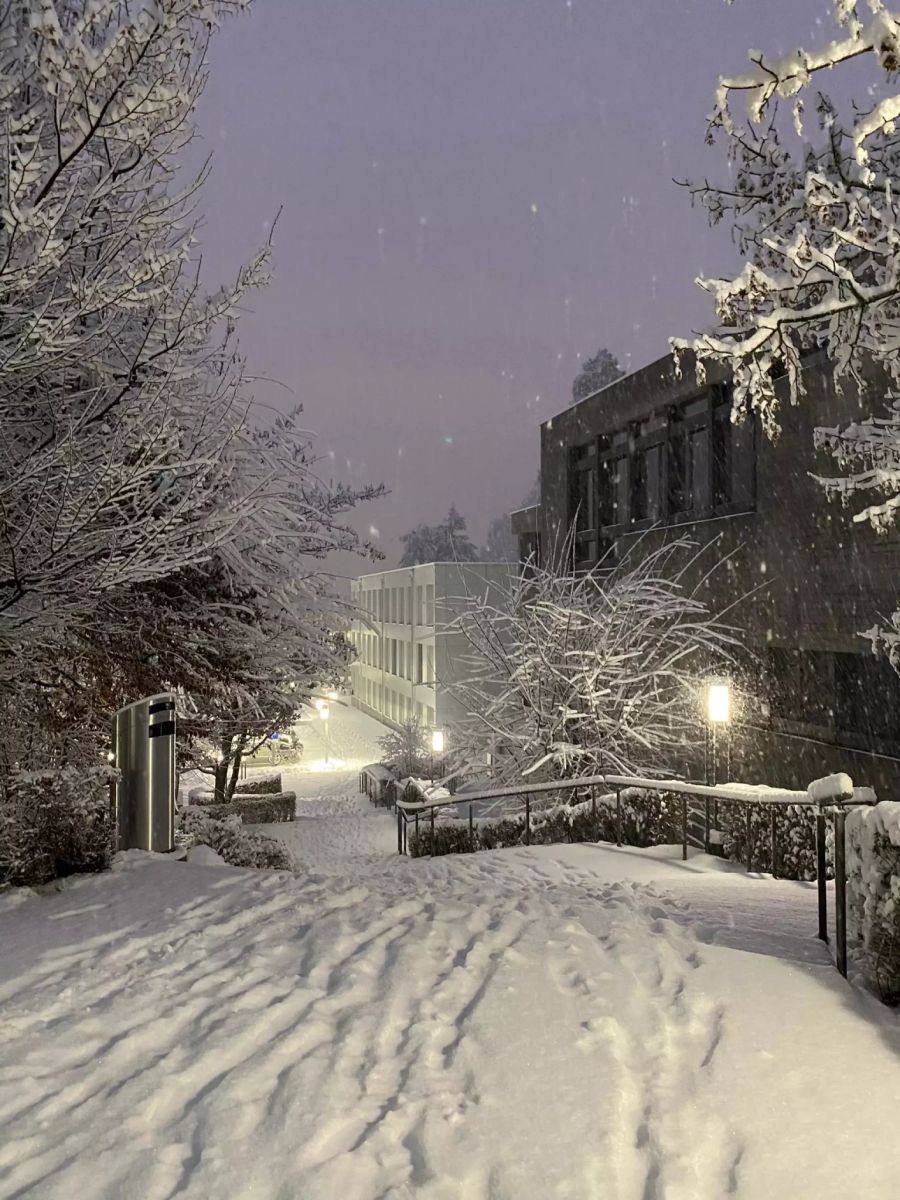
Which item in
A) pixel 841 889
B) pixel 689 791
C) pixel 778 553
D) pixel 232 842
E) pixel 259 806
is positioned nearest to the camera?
pixel 841 889

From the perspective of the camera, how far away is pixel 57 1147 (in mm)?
3158

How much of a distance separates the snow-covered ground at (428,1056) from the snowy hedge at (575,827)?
5910 mm

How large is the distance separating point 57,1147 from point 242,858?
285 inches

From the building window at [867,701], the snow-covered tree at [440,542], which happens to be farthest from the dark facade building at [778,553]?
the snow-covered tree at [440,542]

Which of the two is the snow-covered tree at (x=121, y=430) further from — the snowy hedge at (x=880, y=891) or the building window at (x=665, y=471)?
the building window at (x=665, y=471)

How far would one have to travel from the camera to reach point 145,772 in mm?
7898

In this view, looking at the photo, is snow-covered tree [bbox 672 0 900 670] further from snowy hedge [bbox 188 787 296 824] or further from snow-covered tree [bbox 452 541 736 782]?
snowy hedge [bbox 188 787 296 824]

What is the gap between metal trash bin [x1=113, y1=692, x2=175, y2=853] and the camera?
7801 millimetres

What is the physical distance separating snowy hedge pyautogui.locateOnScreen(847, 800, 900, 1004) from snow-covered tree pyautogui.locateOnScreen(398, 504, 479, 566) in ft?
260

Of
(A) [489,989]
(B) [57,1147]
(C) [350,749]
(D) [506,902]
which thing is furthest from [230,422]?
(C) [350,749]

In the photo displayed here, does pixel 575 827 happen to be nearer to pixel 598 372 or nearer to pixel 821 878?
pixel 821 878

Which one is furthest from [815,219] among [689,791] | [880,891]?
[689,791]

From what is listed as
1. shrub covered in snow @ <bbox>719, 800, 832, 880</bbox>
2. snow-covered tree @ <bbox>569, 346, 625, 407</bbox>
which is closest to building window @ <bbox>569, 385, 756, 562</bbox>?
shrub covered in snow @ <bbox>719, 800, 832, 880</bbox>

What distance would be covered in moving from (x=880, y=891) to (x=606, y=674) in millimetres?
12141
